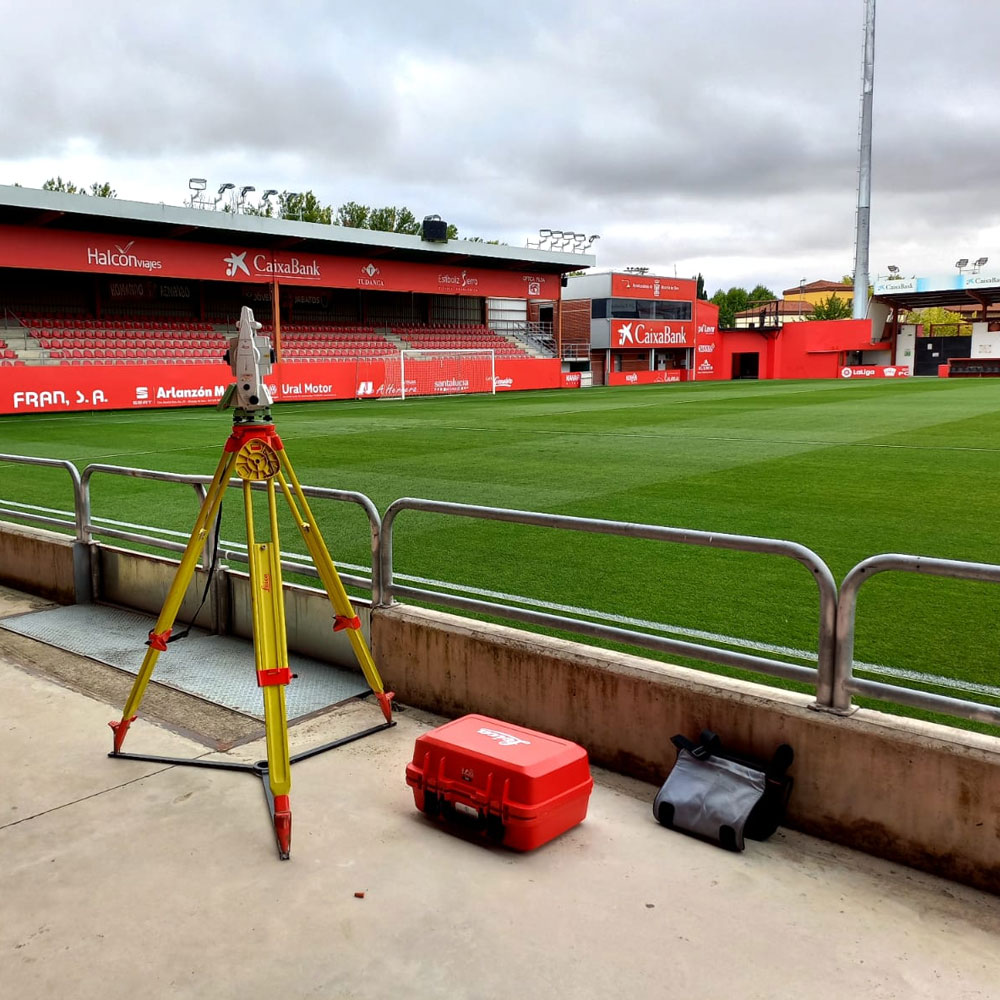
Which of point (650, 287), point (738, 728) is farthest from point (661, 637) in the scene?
point (650, 287)

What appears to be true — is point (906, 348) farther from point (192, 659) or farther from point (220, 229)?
point (192, 659)

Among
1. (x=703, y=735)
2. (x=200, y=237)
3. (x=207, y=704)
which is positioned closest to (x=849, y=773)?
(x=703, y=735)

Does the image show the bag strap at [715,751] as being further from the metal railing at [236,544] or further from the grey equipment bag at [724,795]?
the metal railing at [236,544]

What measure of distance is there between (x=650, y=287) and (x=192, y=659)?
184ft

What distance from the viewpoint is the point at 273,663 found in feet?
12.6

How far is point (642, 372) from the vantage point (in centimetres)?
5719

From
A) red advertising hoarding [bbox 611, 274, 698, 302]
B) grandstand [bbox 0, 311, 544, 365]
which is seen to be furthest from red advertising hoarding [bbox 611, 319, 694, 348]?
grandstand [bbox 0, 311, 544, 365]

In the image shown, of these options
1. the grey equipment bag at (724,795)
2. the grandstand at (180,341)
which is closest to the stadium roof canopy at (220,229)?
the grandstand at (180,341)

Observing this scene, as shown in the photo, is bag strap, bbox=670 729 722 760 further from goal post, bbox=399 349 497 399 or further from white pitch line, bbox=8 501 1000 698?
goal post, bbox=399 349 497 399

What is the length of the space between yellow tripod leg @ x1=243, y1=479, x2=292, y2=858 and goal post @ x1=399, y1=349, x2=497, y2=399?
34.0 m

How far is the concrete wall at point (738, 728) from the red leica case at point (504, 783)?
1.41ft

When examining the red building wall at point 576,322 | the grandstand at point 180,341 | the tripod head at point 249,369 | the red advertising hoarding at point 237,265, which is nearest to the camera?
the tripod head at point 249,369

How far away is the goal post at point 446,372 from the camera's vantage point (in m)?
39.2

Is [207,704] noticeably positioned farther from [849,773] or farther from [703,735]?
[849,773]
